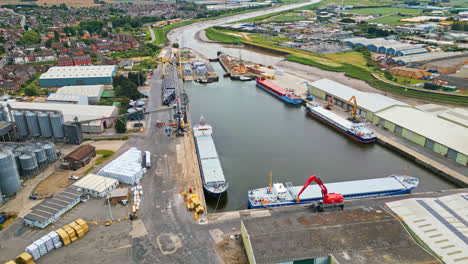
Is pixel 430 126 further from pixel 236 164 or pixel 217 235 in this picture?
pixel 217 235

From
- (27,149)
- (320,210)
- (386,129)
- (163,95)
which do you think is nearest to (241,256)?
(320,210)

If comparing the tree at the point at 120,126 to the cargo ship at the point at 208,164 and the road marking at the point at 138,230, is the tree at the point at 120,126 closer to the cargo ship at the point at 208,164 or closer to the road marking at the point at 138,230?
the cargo ship at the point at 208,164

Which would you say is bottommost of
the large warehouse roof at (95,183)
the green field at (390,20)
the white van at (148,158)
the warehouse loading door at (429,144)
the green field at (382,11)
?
the warehouse loading door at (429,144)

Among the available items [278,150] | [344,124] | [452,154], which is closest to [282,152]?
[278,150]

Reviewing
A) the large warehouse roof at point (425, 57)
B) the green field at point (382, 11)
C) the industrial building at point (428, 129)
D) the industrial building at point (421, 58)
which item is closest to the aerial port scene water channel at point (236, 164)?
the industrial building at point (428, 129)

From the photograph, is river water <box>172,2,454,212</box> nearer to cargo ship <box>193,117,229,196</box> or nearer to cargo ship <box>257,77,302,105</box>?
cargo ship <box>257,77,302,105</box>

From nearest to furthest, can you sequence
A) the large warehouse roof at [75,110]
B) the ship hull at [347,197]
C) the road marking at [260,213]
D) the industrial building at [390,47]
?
the road marking at [260,213]
the ship hull at [347,197]
the large warehouse roof at [75,110]
the industrial building at [390,47]
